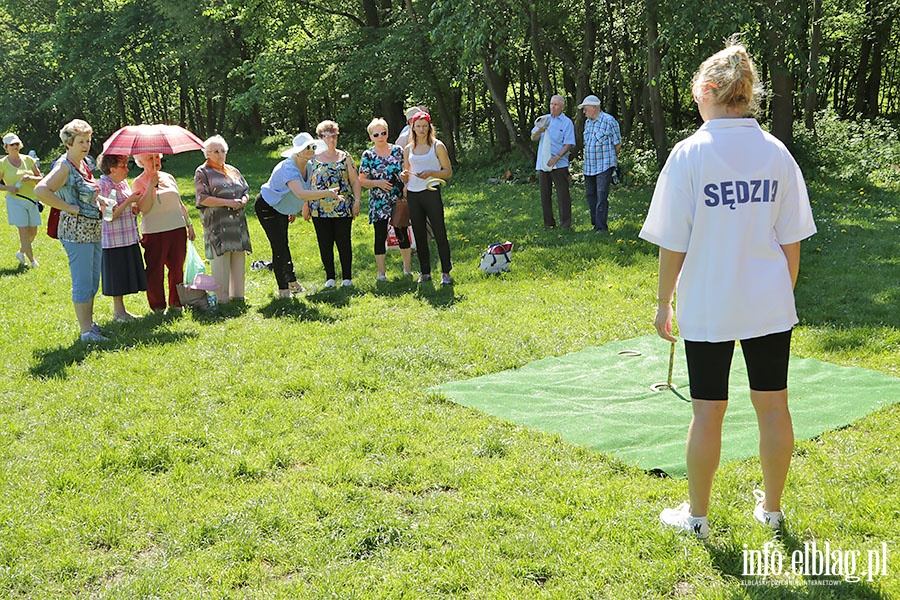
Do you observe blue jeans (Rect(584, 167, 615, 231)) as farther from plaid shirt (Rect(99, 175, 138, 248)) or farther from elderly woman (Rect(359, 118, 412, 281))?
plaid shirt (Rect(99, 175, 138, 248))

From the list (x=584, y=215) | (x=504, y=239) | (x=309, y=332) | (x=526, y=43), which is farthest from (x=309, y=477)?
(x=526, y=43)

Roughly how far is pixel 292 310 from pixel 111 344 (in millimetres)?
1758

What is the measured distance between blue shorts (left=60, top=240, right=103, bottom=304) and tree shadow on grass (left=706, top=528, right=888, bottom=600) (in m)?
5.90

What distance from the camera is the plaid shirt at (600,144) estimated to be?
1083cm

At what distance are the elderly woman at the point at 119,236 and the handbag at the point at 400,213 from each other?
2.78 meters

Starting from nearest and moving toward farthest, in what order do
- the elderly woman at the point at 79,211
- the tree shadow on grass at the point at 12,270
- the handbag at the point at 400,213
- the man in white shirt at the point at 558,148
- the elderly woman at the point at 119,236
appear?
1. the elderly woman at the point at 79,211
2. the elderly woman at the point at 119,236
3. the handbag at the point at 400,213
4. the man in white shirt at the point at 558,148
5. the tree shadow on grass at the point at 12,270

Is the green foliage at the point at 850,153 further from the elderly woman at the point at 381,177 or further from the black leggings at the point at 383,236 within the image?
the elderly woman at the point at 381,177

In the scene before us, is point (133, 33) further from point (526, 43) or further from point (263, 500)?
point (263, 500)

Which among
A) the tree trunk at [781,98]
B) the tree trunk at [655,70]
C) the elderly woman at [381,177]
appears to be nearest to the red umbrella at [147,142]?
the elderly woman at [381,177]

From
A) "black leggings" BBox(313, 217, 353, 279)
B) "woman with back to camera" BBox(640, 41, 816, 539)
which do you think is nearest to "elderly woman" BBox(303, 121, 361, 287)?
"black leggings" BBox(313, 217, 353, 279)

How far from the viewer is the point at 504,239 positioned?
11.4 metres

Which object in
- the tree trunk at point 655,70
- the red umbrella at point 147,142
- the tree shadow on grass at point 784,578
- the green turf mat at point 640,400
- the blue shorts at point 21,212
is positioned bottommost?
the tree shadow on grass at point 784,578

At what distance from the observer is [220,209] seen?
8.45m

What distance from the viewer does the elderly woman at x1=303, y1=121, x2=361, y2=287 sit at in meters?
8.77
